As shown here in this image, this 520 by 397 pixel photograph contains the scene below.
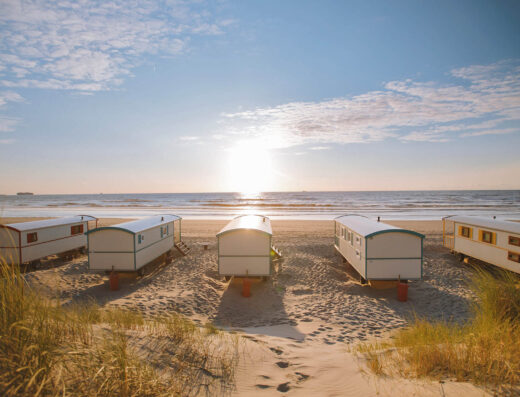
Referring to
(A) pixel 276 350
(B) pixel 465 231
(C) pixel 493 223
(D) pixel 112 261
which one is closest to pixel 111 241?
(D) pixel 112 261

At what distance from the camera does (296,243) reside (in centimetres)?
2106

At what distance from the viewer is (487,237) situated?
14.0 meters

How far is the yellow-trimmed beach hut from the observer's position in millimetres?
12328

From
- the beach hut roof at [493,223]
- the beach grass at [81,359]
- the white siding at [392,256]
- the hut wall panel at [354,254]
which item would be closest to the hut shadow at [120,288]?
the beach grass at [81,359]

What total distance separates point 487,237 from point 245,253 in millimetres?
12135

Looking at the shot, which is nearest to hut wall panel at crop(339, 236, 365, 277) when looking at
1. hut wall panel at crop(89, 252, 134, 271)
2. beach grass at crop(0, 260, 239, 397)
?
beach grass at crop(0, 260, 239, 397)

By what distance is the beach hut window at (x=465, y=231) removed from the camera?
15.4 m

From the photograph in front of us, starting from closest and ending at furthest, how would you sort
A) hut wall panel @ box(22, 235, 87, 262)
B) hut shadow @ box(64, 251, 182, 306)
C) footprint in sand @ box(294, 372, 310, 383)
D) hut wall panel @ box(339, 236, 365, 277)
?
footprint in sand @ box(294, 372, 310, 383) → hut shadow @ box(64, 251, 182, 306) → hut wall panel @ box(339, 236, 365, 277) → hut wall panel @ box(22, 235, 87, 262)

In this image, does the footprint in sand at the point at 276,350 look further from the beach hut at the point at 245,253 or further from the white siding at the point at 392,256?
the white siding at the point at 392,256

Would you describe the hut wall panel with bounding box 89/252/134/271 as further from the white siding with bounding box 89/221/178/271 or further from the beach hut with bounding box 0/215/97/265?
the beach hut with bounding box 0/215/97/265

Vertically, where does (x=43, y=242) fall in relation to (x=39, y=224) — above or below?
below

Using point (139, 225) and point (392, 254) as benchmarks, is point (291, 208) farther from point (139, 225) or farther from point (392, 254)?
point (392, 254)

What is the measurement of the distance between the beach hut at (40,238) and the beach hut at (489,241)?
846 inches

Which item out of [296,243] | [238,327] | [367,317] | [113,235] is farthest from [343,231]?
[113,235]
